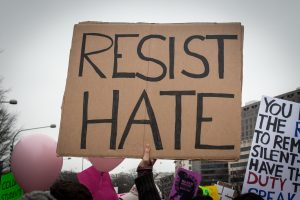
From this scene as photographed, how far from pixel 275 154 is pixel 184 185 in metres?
1.73

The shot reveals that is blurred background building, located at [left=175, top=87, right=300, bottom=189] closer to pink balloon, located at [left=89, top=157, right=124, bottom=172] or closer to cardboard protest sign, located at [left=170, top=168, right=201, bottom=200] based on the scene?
cardboard protest sign, located at [left=170, top=168, right=201, bottom=200]

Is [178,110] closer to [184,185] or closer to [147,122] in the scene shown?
[147,122]

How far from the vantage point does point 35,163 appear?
482cm

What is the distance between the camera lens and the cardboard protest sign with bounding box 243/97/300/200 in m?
4.93

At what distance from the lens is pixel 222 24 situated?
3.66m

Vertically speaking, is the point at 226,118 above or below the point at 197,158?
above

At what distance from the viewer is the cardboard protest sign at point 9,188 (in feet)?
16.1

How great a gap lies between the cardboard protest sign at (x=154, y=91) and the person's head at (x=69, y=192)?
73 cm

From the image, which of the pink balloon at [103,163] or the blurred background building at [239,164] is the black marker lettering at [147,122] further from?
the blurred background building at [239,164]

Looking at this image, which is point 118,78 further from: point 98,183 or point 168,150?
point 98,183

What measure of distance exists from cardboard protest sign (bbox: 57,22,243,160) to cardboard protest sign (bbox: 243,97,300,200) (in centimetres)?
189

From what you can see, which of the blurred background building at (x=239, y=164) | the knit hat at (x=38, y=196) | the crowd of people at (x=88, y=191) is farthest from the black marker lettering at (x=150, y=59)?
the blurred background building at (x=239, y=164)

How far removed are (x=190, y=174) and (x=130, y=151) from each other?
341cm

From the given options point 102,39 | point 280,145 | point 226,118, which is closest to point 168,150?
point 226,118
